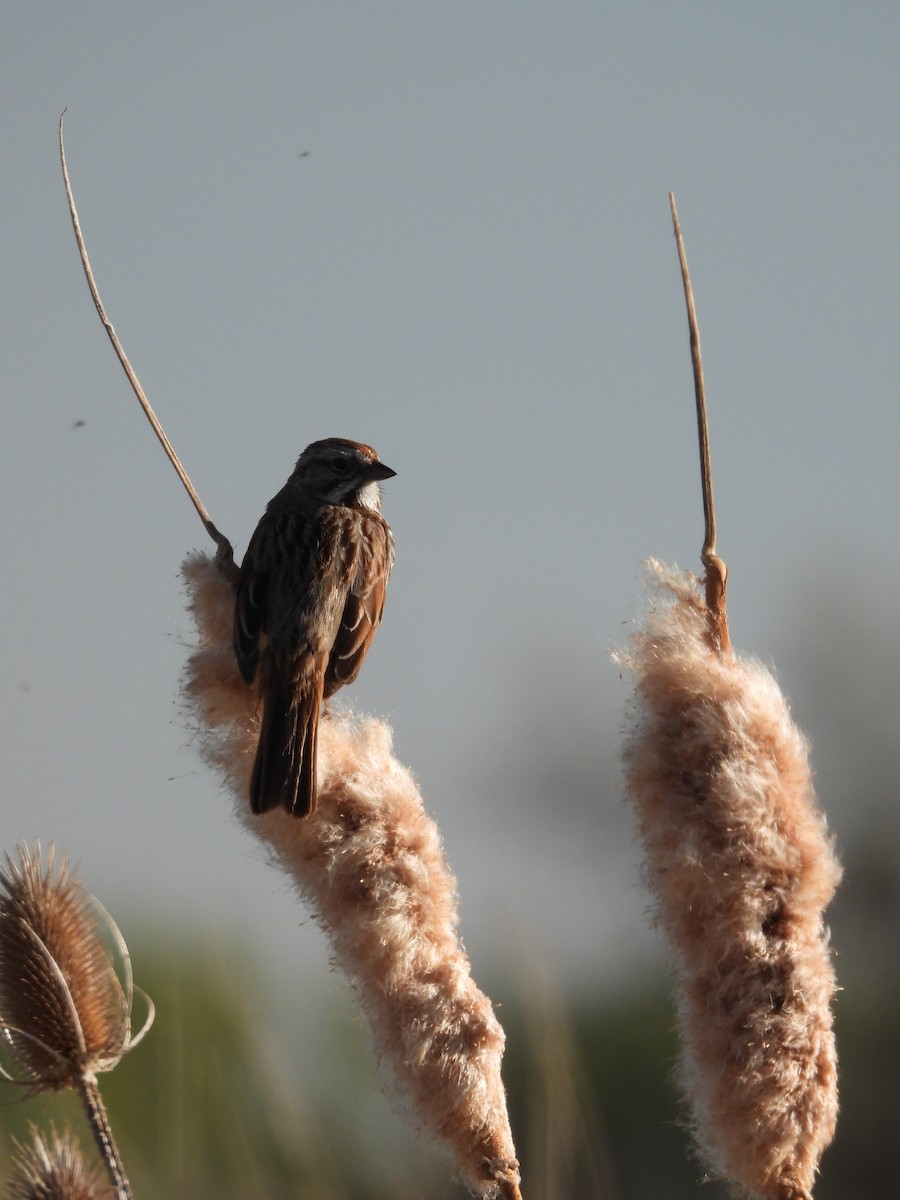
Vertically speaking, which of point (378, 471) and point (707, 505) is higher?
point (707, 505)

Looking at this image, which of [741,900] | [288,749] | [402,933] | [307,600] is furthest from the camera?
[307,600]

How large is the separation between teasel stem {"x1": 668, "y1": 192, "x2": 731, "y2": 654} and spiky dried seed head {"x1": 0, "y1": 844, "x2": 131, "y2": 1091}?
142cm

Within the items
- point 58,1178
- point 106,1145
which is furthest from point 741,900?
point 58,1178

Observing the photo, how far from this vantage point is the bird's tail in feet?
10.0

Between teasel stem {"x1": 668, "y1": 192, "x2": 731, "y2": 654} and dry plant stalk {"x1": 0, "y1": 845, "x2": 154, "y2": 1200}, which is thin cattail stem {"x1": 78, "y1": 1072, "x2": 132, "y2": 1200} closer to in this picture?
dry plant stalk {"x1": 0, "y1": 845, "x2": 154, "y2": 1200}

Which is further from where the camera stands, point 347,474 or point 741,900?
point 347,474

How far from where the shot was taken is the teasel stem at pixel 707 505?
256 centimetres

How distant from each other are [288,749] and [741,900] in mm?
1346

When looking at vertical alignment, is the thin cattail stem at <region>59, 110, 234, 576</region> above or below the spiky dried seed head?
above

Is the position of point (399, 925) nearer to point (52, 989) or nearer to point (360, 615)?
point (52, 989)

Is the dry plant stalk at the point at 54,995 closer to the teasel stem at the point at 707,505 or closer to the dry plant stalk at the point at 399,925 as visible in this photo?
the dry plant stalk at the point at 399,925

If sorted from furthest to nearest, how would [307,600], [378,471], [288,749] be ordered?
1. [378,471]
2. [307,600]
3. [288,749]

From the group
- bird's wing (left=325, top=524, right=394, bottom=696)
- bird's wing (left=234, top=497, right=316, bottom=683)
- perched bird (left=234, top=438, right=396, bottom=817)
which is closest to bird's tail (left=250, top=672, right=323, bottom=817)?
perched bird (left=234, top=438, right=396, bottom=817)

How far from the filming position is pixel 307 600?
4477 millimetres
